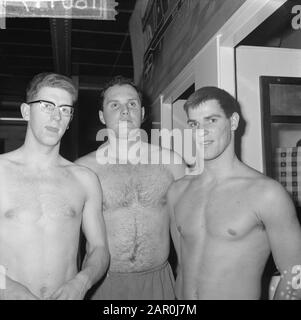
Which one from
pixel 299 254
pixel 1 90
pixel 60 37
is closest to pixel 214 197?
pixel 299 254

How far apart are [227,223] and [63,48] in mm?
3260

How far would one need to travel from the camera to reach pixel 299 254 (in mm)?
1448

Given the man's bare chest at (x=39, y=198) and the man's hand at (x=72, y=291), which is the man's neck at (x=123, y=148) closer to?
the man's bare chest at (x=39, y=198)

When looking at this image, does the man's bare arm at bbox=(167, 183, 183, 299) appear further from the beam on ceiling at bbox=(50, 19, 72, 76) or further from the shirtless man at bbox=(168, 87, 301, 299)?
the beam on ceiling at bbox=(50, 19, 72, 76)

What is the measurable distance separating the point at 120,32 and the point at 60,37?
717mm

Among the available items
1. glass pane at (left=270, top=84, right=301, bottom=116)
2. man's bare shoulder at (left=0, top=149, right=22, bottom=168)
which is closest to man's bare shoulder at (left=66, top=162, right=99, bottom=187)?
man's bare shoulder at (left=0, top=149, right=22, bottom=168)

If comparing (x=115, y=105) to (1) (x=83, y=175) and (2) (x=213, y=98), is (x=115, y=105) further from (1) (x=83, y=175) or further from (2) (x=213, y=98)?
(2) (x=213, y=98)

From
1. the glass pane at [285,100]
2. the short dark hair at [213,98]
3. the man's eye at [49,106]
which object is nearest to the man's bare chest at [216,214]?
the short dark hair at [213,98]

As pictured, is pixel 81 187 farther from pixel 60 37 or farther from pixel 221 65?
pixel 60 37

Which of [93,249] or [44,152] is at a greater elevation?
[44,152]

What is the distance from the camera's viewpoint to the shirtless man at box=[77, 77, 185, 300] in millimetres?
2033

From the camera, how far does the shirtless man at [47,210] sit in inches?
63.4

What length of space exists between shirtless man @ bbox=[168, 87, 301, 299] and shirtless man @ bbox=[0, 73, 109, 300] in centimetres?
43

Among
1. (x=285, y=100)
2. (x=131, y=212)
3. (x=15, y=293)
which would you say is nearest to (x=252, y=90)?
(x=285, y=100)
